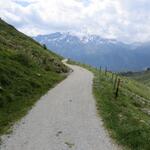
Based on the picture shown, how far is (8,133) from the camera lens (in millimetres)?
26703

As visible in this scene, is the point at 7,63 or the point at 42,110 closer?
the point at 42,110

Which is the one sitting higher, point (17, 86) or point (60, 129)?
point (17, 86)

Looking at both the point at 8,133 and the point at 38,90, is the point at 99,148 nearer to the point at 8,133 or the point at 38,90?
the point at 8,133

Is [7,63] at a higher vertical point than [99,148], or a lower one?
higher

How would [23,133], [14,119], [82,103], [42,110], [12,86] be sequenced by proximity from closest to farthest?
[23,133] → [14,119] → [42,110] → [82,103] → [12,86]

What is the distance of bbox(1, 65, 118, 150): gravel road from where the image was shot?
2369 cm

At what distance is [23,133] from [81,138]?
14.0 ft

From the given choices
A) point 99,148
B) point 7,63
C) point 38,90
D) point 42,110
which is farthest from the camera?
point 7,63

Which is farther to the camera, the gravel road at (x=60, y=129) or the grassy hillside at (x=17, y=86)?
the grassy hillside at (x=17, y=86)

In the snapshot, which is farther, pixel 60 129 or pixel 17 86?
pixel 17 86

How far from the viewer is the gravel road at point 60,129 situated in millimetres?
23688

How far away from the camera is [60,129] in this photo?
2769 centimetres

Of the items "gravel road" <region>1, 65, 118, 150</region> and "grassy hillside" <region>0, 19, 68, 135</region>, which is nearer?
"gravel road" <region>1, 65, 118, 150</region>

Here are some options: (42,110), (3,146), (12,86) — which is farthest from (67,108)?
(3,146)
